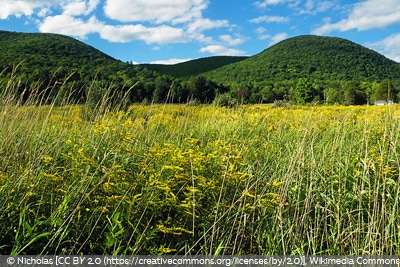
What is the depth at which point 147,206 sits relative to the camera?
1.89 metres

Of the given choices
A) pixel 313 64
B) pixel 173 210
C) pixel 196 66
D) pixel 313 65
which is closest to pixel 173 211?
pixel 173 210

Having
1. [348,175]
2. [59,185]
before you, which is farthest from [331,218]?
[59,185]

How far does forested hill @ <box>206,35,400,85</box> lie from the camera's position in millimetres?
93519

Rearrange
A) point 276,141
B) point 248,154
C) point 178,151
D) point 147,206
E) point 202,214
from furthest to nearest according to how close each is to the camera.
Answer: point 276,141 → point 248,154 → point 178,151 → point 202,214 → point 147,206

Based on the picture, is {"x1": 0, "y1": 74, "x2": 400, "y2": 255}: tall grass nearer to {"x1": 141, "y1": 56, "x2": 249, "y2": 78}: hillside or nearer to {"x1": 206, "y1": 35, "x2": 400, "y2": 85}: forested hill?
{"x1": 206, "y1": 35, "x2": 400, "y2": 85}: forested hill

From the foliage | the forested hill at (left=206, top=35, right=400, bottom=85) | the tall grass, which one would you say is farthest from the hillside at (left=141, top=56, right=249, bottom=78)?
the tall grass

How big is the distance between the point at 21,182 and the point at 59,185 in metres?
0.22

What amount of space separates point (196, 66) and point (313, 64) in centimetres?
5090

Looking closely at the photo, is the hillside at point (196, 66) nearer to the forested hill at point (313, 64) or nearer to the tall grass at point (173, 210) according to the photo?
the forested hill at point (313, 64)

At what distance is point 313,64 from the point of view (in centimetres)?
10725

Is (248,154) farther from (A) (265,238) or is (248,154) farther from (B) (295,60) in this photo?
(B) (295,60)

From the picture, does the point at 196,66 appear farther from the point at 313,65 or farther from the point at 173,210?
the point at 173,210

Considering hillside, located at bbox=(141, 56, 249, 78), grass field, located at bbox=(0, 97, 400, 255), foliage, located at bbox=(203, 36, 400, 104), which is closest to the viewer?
grass field, located at bbox=(0, 97, 400, 255)

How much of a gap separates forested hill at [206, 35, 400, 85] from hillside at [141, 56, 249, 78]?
15370 millimetres
